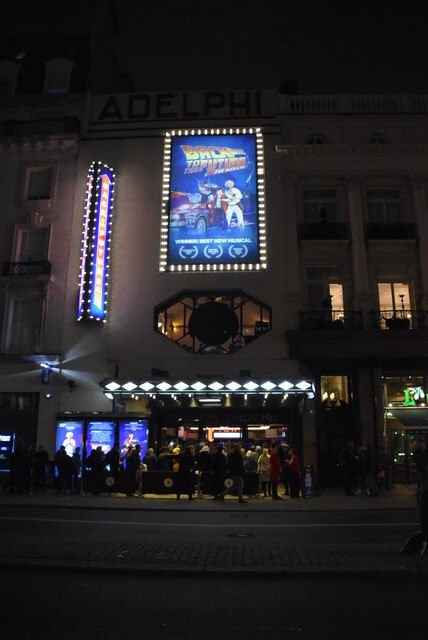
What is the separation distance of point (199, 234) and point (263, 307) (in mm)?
4528

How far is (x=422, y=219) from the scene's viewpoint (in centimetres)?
2284

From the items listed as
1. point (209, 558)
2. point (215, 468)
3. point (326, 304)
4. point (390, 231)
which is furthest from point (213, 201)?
point (209, 558)

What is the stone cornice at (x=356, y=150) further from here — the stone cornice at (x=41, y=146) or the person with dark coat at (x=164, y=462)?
the person with dark coat at (x=164, y=462)

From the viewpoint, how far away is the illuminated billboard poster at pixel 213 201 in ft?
75.3

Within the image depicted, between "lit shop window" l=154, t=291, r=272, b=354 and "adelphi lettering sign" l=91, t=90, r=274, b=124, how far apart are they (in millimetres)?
9727

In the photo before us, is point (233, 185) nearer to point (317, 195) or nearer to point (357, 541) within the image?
point (317, 195)

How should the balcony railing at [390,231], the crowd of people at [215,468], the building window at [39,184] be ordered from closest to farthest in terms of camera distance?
the crowd of people at [215,468]
the balcony railing at [390,231]
the building window at [39,184]

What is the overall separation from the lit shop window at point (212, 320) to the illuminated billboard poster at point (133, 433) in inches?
153

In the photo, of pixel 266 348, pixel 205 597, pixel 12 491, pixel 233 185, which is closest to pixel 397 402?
pixel 266 348

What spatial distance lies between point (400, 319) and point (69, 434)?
48.9 ft

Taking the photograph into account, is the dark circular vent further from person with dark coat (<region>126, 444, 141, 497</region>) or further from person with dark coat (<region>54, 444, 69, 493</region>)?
person with dark coat (<region>54, 444, 69, 493</region>)

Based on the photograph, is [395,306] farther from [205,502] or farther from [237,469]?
[205,502]

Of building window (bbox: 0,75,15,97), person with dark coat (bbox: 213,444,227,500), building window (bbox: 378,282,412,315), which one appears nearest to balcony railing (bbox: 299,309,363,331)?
building window (bbox: 378,282,412,315)

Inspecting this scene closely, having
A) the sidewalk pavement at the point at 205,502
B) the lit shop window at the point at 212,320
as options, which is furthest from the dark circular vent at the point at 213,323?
the sidewalk pavement at the point at 205,502
